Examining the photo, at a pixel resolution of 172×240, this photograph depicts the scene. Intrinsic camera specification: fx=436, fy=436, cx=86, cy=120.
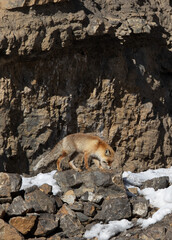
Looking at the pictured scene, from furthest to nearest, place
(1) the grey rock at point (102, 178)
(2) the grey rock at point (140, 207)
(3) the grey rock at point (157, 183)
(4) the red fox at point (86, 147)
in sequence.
Answer: (4) the red fox at point (86, 147)
(3) the grey rock at point (157, 183)
(1) the grey rock at point (102, 178)
(2) the grey rock at point (140, 207)

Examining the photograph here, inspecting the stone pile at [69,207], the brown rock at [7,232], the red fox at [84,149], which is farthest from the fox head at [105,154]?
the brown rock at [7,232]

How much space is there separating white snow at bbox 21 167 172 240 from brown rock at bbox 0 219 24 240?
1599 mm

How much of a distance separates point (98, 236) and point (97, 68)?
6.31 meters

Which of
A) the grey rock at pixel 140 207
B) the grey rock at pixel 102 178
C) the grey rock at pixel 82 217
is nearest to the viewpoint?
the grey rock at pixel 82 217

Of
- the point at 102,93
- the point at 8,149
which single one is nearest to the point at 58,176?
the point at 8,149

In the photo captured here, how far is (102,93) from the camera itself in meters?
14.7

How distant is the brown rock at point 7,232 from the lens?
934 centimetres

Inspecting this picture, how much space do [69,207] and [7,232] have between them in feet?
5.79

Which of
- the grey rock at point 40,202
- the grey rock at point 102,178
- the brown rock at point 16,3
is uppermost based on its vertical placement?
the brown rock at point 16,3

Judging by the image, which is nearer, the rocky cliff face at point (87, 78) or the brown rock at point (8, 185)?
the brown rock at point (8, 185)

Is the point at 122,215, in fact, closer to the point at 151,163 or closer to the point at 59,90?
the point at 59,90

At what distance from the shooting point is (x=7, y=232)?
30.7 ft

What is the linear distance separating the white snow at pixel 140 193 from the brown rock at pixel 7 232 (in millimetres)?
1599

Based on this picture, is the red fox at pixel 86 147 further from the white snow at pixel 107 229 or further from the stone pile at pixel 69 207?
the white snow at pixel 107 229
